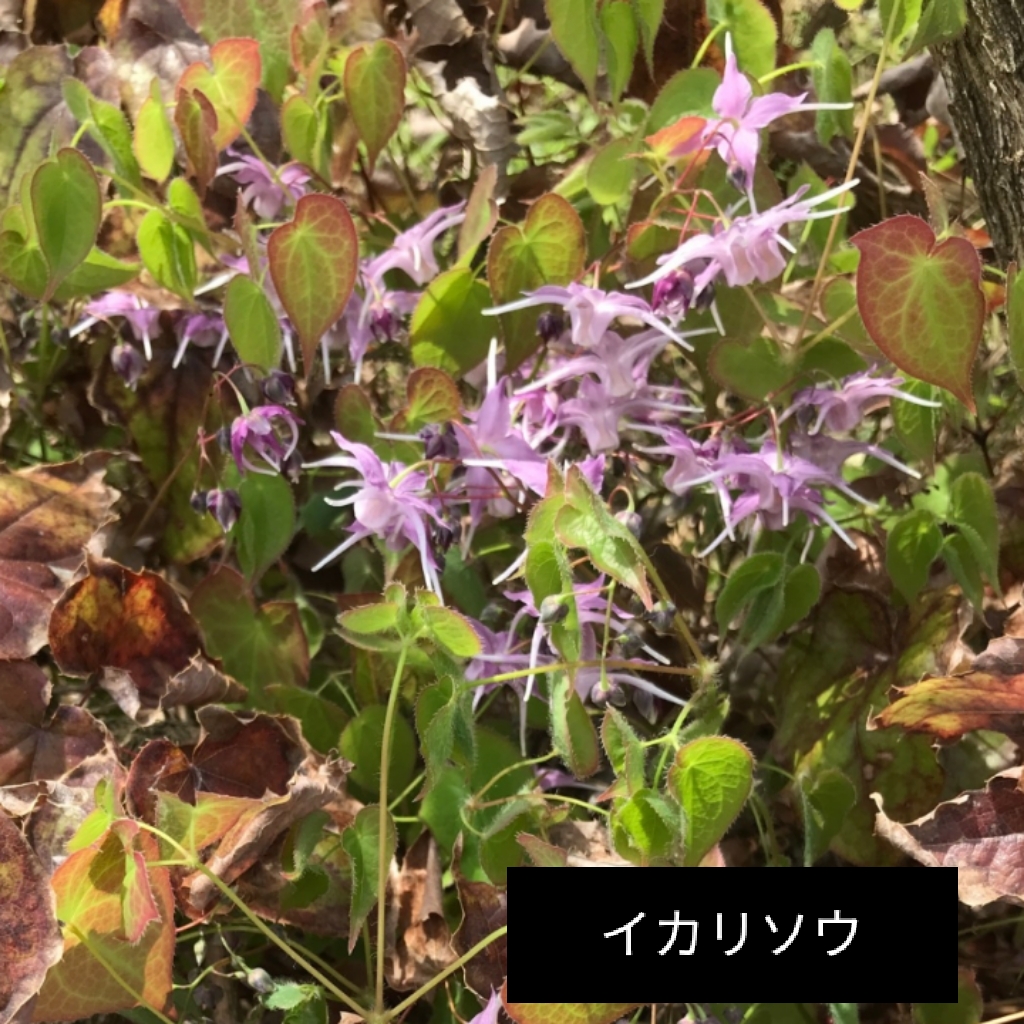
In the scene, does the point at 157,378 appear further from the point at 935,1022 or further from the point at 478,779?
the point at 935,1022

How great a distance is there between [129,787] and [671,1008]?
44 cm

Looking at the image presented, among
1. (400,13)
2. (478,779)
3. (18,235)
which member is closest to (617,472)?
(478,779)

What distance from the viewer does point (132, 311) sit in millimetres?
1070

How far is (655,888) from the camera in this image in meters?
0.77

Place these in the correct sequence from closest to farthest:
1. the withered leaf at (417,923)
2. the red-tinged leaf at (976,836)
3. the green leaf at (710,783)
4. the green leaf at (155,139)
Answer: the green leaf at (710,783), the red-tinged leaf at (976,836), the withered leaf at (417,923), the green leaf at (155,139)

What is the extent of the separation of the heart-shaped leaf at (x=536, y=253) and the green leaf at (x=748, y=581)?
24 centimetres

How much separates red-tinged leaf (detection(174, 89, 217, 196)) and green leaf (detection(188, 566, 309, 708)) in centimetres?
32

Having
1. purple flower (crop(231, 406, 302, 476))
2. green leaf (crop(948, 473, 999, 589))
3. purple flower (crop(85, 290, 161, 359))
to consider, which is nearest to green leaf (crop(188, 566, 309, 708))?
purple flower (crop(231, 406, 302, 476))

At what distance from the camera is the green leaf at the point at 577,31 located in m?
0.91

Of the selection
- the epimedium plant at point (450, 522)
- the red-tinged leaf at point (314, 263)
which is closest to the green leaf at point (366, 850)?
the epimedium plant at point (450, 522)

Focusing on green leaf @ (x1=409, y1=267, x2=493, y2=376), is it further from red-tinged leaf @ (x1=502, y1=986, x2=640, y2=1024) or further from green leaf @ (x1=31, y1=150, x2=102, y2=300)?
red-tinged leaf @ (x1=502, y1=986, x2=640, y2=1024)

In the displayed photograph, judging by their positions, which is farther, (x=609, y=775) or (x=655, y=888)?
(x=609, y=775)

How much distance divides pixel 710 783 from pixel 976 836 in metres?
0.23

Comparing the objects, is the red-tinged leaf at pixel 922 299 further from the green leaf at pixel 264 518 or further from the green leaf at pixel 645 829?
the green leaf at pixel 264 518
